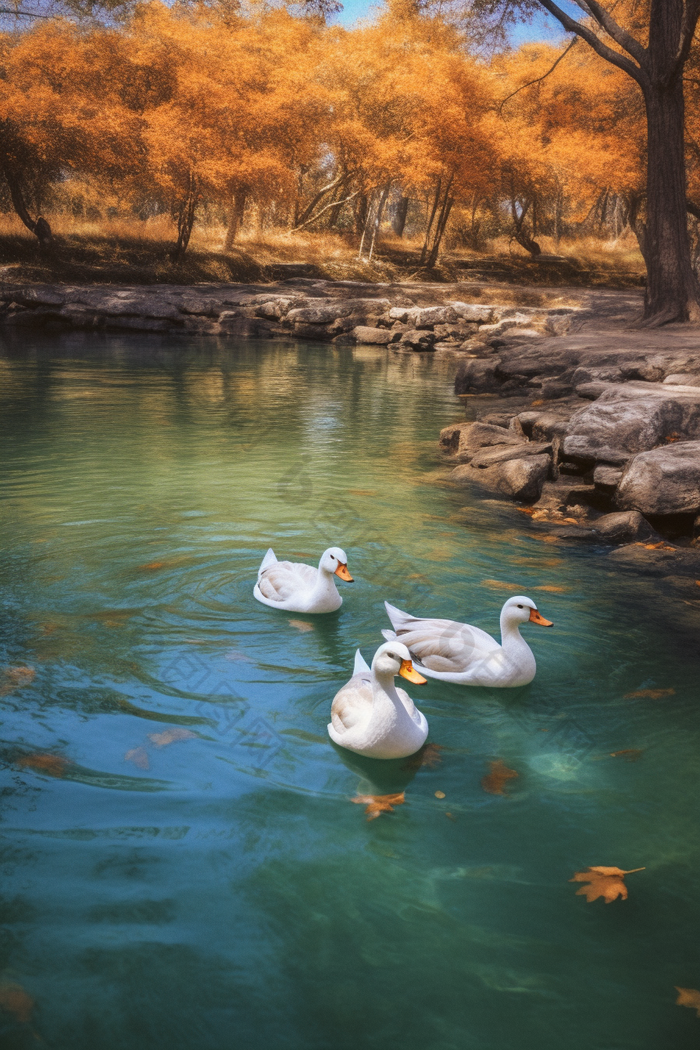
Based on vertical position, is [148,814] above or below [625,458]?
below

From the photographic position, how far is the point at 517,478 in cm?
972

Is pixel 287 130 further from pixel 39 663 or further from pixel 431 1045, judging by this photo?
pixel 431 1045

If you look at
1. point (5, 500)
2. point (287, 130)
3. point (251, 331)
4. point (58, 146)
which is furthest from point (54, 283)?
point (5, 500)

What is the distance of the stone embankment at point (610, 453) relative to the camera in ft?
27.2

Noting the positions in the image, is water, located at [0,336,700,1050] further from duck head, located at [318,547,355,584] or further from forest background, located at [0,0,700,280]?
forest background, located at [0,0,700,280]

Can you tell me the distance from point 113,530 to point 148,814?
15.0ft

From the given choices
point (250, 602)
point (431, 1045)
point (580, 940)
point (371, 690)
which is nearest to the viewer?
point (431, 1045)

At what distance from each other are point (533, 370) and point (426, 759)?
13.5 meters

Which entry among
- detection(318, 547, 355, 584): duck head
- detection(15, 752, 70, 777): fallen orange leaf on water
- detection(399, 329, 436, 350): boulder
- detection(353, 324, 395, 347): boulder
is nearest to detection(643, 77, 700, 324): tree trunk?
detection(399, 329, 436, 350): boulder

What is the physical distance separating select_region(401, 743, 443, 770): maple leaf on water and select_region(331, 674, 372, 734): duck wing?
Result: 0.36m

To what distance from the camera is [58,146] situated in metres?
34.0

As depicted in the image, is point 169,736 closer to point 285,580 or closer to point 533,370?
point 285,580

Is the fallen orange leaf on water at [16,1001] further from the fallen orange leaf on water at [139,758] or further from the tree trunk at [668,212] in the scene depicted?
the tree trunk at [668,212]

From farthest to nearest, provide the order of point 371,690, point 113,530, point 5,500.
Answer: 1. point 5,500
2. point 113,530
3. point 371,690
